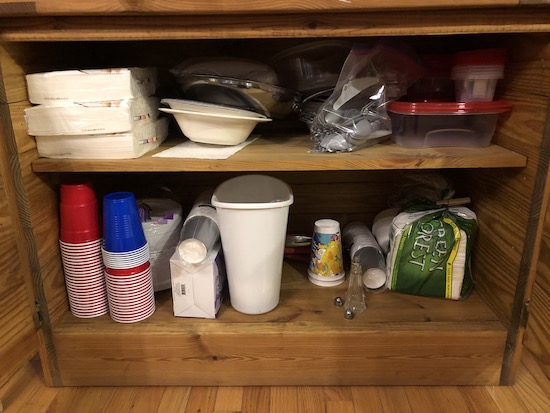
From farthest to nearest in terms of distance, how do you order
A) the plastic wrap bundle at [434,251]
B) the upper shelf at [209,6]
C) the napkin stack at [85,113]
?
the plastic wrap bundle at [434,251]
the napkin stack at [85,113]
the upper shelf at [209,6]

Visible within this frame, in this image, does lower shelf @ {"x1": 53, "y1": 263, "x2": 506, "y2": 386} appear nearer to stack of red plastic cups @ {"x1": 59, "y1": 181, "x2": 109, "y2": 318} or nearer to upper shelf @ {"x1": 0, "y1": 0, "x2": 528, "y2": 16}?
stack of red plastic cups @ {"x1": 59, "y1": 181, "x2": 109, "y2": 318}

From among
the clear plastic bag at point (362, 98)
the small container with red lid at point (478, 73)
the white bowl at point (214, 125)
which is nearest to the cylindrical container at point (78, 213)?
the white bowl at point (214, 125)

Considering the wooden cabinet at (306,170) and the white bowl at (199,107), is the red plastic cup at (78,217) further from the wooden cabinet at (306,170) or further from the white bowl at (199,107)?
the white bowl at (199,107)

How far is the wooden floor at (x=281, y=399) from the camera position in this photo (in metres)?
0.80

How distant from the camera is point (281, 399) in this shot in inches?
32.6

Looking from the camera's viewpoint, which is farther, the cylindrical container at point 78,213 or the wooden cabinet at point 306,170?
the cylindrical container at point 78,213

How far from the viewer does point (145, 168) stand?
0.77m

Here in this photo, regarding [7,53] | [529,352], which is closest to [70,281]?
[7,53]

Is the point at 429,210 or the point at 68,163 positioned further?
the point at 429,210

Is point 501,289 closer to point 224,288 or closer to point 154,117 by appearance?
point 224,288

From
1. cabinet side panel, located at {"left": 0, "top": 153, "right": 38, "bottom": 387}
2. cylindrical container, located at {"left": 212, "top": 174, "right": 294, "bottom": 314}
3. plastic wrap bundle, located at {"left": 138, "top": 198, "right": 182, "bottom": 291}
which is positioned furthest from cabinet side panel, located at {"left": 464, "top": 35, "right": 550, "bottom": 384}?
cabinet side panel, located at {"left": 0, "top": 153, "right": 38, "bottom": 387}

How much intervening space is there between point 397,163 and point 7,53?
68cm

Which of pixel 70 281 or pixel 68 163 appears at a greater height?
pixel 68 163

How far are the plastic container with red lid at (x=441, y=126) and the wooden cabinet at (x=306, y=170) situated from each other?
31mm
